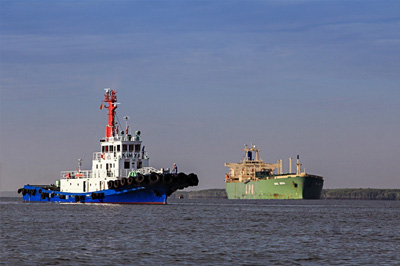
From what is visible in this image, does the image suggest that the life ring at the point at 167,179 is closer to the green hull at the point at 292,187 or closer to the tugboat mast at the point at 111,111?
the tugboat mast at the point at 111,111

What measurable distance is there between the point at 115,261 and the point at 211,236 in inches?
521

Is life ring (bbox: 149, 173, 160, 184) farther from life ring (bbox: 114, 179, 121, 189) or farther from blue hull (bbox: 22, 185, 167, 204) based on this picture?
life ring (bbox: 114, 179, 121, 189)

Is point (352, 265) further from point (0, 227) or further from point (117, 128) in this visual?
point (117, 128)

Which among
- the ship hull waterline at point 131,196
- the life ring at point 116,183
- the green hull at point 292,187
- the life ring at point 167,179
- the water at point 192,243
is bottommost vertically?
the water at point 192,243

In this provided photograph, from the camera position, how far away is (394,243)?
4309cm

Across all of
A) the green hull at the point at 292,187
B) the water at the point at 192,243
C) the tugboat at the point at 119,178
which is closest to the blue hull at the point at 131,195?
the tugboat at the point at 119,178

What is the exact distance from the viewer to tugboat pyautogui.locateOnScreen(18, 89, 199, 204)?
84.6 meters

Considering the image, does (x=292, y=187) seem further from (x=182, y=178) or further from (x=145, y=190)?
(x=145, y=190)

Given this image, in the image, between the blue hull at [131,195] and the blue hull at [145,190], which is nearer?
the blue hull at [145,190]

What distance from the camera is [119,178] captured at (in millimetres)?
88625

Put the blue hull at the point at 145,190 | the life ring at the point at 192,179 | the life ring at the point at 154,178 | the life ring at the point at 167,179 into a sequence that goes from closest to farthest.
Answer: the life ring at the point at 154,178
the life ring at the point at 167,179
the blue hull at the point at 145,190
the life ring at the point at 192,179

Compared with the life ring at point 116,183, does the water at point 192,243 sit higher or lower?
lower

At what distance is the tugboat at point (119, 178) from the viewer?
3332 inches

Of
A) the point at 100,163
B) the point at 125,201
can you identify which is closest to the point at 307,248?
the point at 125,201
